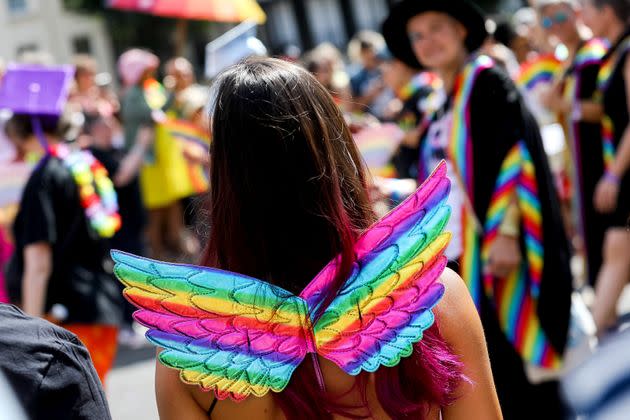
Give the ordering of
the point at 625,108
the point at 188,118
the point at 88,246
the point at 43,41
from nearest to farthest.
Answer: the point at 88,246 → the point at 625,108 → the point at 188,118 → the point at 43,41

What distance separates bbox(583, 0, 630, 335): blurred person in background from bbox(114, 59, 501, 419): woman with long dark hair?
10.1 feet

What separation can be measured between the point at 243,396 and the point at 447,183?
1.60ft

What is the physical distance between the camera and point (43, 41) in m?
33.1

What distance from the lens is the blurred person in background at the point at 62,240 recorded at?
13.0 ft

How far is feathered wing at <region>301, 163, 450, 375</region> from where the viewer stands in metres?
1.69

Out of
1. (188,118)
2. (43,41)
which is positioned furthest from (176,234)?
(43,41)

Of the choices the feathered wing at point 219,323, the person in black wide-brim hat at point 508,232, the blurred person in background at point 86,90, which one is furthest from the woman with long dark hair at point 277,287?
the blurred person in background at point 86,90

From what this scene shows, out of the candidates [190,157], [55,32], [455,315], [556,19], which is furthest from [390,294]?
[55,32]

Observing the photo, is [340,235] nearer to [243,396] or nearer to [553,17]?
[243,396]

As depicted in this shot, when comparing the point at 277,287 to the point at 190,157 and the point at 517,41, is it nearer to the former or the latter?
the point at 190,157

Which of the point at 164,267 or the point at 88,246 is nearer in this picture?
the point at 164,267

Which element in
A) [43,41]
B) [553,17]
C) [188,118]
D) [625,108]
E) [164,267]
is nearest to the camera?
[164,267]

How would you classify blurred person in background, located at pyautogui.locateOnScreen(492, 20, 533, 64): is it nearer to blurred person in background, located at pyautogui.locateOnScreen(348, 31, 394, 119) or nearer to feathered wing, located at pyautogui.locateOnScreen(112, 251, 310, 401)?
blurred person in background, located at pyautogui.locateOnScreen(348, 31, 394, 119)

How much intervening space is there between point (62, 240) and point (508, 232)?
1.74 meters
